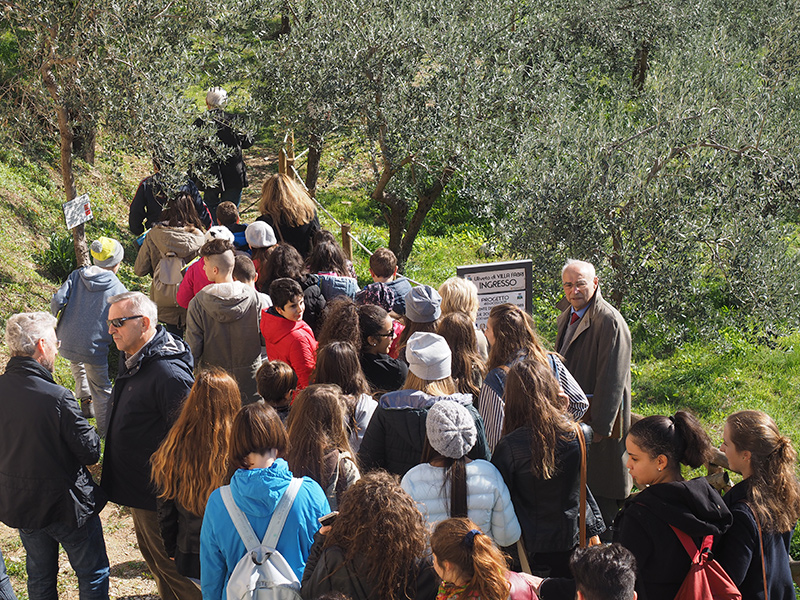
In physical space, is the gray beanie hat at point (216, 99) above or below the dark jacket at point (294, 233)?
above

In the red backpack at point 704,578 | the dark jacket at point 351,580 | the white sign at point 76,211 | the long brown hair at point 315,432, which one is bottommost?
the red backpack at point 704,578

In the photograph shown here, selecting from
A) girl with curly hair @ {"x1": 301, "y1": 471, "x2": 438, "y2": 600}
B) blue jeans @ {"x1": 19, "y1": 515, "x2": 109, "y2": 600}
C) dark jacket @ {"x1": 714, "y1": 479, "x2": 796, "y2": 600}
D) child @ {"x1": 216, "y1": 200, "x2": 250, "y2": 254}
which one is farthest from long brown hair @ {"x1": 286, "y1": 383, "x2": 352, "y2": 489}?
child @ {"x1": 216, "y1": 200, "x2": 250, "y2": 254}

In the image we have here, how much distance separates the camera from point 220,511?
3148 mm

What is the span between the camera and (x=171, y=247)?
7.01 metres

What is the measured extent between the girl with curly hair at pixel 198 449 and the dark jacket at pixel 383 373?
1.36 metres

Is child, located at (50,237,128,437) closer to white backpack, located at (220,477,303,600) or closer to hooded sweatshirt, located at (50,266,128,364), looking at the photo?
hooded sweatshirt, located at (50,266,128,364)

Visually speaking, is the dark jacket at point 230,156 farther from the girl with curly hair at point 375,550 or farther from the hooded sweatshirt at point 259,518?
the girl with curly hair at point 375,550

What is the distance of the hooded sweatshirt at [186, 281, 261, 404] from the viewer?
565 cm

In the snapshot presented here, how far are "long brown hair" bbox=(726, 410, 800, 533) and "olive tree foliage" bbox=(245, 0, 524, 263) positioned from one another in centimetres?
648

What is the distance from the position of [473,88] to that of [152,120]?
432cm

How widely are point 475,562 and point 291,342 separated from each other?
3.01 metres

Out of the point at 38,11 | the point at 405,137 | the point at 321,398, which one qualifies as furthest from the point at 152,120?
the point at 321,398

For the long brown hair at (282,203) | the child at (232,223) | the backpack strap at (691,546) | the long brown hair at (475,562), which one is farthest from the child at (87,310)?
the backpack strap at (691,546)

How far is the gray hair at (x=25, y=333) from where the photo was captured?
13.0ft
